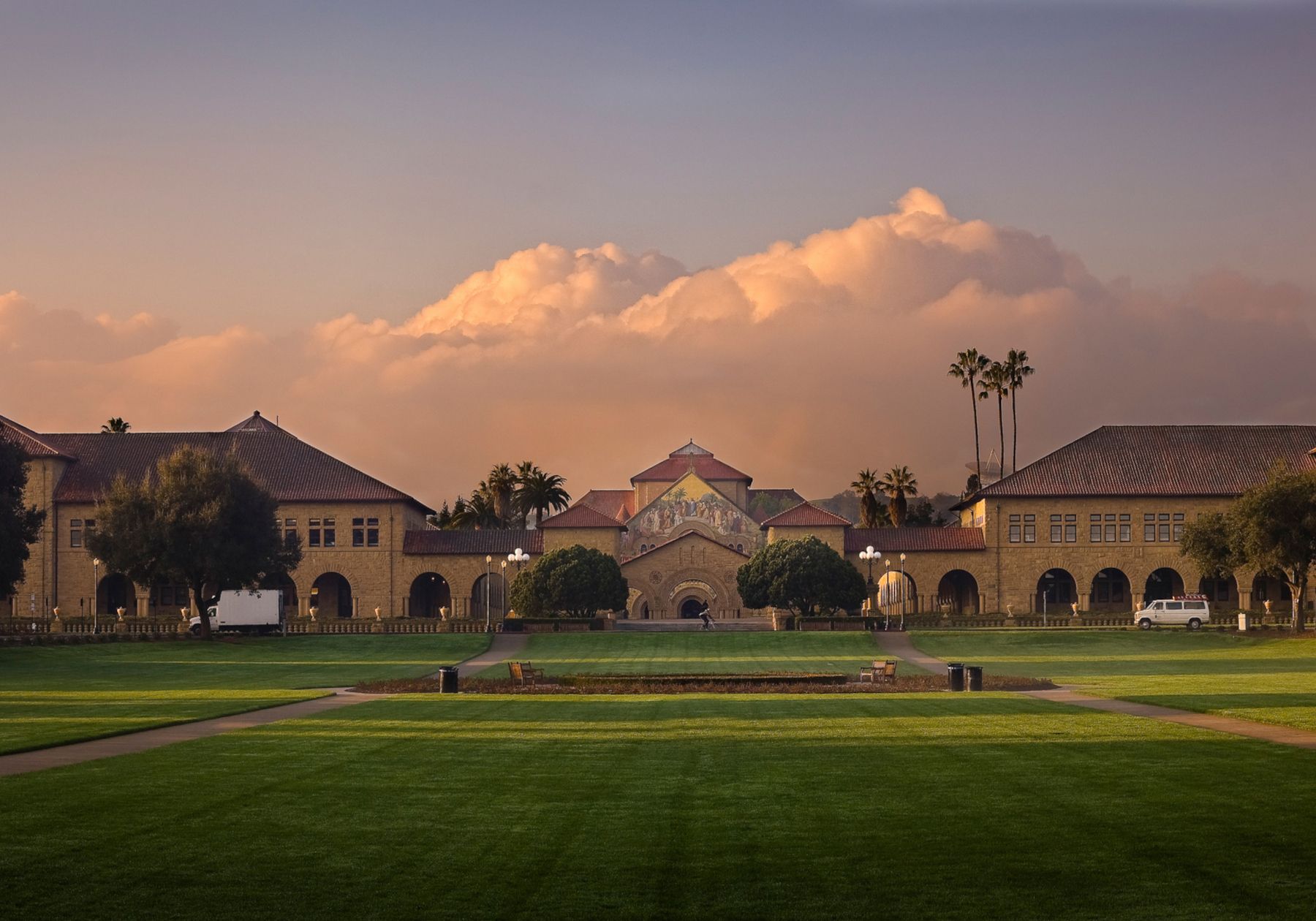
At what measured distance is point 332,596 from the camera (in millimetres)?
92750

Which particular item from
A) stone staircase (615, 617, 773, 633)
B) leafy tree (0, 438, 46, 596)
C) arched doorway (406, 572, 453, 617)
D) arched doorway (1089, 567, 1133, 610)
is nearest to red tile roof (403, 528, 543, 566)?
arched doorway (406, 572, 453, 617)

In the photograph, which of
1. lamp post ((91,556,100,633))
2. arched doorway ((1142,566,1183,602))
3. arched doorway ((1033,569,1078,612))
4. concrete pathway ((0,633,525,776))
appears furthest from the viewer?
arched doorway ((1033,569,1078,612))

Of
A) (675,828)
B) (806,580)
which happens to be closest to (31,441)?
(806,580)

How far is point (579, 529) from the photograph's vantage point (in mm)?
92125

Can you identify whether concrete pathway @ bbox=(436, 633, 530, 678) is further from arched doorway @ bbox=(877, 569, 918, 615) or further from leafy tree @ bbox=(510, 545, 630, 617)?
arched doorway @ bbox=(877, 569, 918, 615)

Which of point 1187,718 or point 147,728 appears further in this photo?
point 1187,718

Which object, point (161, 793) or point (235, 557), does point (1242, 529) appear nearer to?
point (235, 557)

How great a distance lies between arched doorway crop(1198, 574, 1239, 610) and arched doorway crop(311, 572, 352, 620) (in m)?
51.4

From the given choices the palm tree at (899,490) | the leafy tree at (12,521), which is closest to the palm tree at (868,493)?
the palm tree at (899,490)

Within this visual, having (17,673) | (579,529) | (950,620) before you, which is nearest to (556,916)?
(17,673)

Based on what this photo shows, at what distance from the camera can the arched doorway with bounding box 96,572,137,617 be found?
90188mm

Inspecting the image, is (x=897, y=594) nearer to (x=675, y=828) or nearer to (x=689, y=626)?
(x=689, y=626)

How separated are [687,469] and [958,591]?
79.0ft

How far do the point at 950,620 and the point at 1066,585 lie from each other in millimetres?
18677
